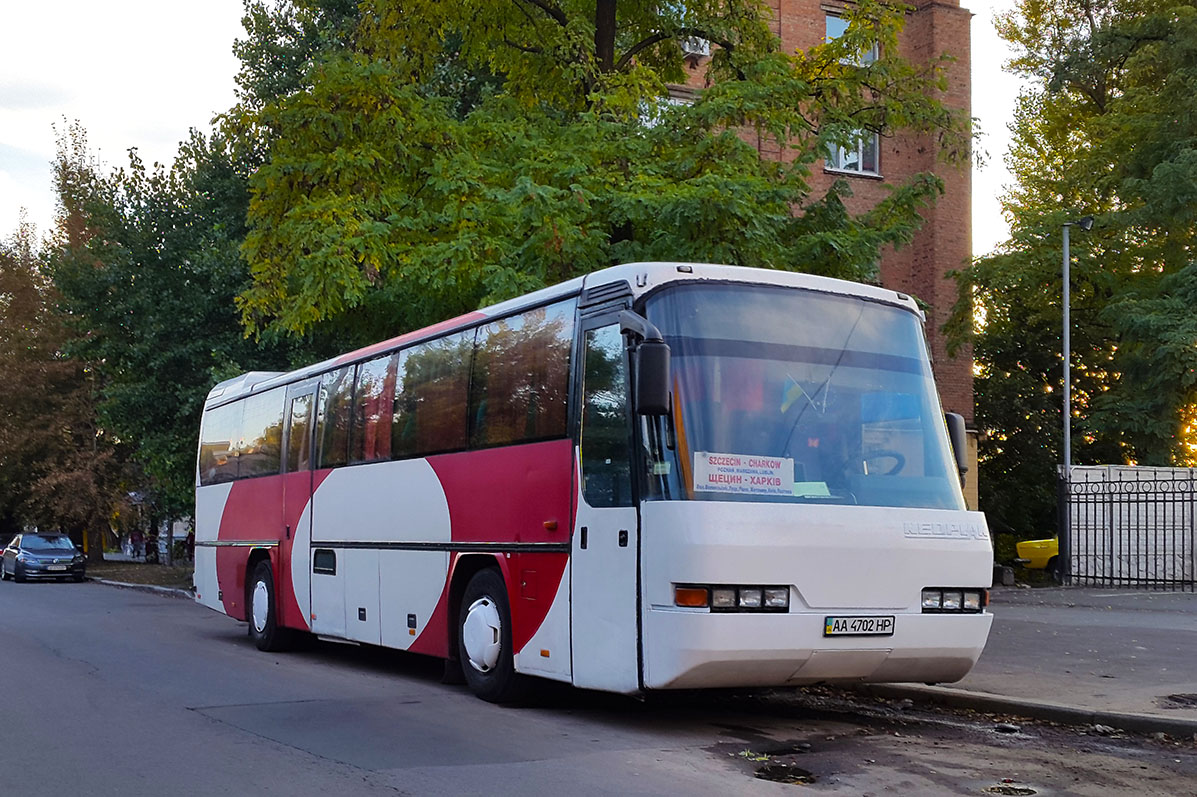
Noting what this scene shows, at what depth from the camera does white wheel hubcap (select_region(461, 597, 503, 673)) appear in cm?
1088

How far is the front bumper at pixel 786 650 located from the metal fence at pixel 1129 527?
17344 mm

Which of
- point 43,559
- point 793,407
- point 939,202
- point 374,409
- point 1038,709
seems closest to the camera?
point 793,407

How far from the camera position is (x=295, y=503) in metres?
15.8

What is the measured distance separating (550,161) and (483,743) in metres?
8.67

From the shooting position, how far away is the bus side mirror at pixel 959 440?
33.0 ft

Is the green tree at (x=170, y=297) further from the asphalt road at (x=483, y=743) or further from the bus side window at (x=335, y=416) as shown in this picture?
the asphalt road at (x=483, y=743)

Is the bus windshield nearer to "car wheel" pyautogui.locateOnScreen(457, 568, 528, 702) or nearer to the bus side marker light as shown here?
the bus side marker light

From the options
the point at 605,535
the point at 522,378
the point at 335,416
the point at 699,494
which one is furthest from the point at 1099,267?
the point at 699,494

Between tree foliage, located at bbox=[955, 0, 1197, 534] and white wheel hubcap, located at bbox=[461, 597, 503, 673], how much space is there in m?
23.6

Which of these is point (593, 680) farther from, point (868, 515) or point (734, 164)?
point (734, 164)

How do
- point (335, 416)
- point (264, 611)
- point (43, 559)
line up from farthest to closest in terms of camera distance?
point (43, 559)
point (264, 611)
point (335, 416)

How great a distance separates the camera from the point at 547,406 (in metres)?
10.5

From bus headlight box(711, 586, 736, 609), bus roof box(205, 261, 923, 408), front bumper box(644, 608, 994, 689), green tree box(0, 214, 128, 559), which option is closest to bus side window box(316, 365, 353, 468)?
bus roof box(205, 261, 923, 408)

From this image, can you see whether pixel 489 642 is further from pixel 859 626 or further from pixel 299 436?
pixel 299 436
